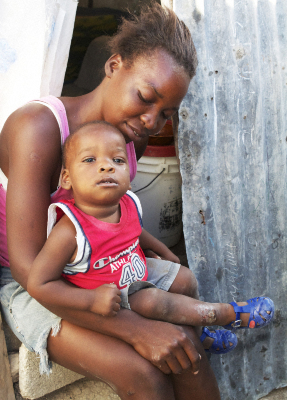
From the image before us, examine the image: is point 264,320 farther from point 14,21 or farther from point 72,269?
point 14,21

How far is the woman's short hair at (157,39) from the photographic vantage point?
4.24 feet

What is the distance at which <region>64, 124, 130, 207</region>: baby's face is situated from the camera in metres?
1.16

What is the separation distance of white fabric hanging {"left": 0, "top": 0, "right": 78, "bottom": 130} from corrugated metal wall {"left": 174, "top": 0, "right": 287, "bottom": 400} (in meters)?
0.56

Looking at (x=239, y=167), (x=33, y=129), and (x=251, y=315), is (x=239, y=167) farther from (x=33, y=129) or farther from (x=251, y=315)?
(x=33, y=129)

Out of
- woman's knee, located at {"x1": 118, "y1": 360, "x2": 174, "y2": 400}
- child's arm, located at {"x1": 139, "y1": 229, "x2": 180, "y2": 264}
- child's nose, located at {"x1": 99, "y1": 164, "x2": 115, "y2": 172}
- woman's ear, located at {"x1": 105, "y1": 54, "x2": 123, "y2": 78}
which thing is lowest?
woman's knee, located at {"x1": 118, "y1": 360, "x2": 174, "y2": 400}

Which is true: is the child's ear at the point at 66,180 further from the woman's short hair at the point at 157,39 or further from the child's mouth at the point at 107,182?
the woman's short hair at the point at 157,39

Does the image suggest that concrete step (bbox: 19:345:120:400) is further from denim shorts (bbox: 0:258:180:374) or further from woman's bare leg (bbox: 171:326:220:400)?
woman's bare leg (bbox: 171:326:220:400)

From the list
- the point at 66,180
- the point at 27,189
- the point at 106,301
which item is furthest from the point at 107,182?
the point at 106,301

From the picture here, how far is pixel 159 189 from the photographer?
2314 millimetres

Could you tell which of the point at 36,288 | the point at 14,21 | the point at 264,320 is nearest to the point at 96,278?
the point at 36,288

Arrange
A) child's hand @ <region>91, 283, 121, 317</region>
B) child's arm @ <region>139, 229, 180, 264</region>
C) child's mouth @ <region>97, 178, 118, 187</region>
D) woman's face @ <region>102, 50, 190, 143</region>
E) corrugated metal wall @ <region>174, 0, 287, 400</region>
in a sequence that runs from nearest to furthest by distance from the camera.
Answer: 1. child's hand @ <region>91, 283, 121, 317</region>
2. child's mouth @ <region>97, 178, 118, 187</region>
3. woman's face @ <region>102, 50, 190, 143</region>
4. child's arm @ <region>139, 229, 180, 264</region>
5. corrugated metal wall @ <region>174, 0, 287, 400</region>

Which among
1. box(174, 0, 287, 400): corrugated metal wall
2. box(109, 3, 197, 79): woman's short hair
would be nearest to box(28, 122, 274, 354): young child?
box(109, 3, 197, 79): woman's short hair

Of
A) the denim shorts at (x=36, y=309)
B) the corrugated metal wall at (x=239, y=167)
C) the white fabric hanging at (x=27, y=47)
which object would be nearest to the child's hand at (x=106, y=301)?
the denim shorts at (x=36, y=309)

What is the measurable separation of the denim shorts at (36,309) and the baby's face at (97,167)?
31 cm
